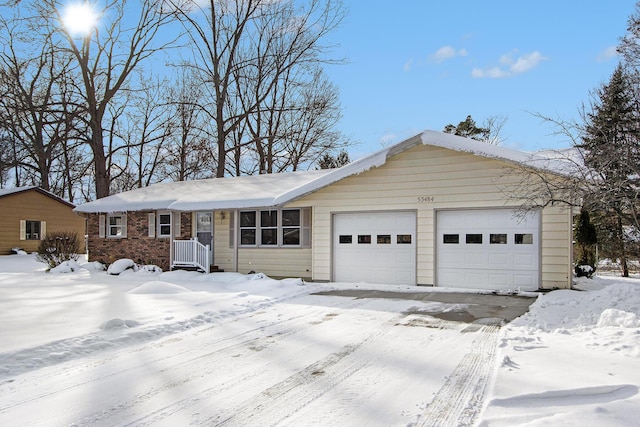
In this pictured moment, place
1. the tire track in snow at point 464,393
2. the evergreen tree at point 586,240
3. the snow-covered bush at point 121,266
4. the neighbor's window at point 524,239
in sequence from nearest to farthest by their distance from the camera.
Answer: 1. the tire track in snow at point 464,393
2. the neighbor's window at point 524,239
3. the snow-covered bush at point 121,266
4. the evergreen tree at point 586,240

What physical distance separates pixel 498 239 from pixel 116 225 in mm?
15150

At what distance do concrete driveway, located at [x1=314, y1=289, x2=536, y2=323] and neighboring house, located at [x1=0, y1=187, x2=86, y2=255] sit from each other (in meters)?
22.0

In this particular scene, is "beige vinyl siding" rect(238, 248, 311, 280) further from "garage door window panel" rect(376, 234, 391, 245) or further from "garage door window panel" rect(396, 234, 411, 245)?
"garage door window panel" rect(396, 234, 411, 245)

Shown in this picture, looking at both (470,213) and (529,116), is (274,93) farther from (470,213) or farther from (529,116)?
(529,116)

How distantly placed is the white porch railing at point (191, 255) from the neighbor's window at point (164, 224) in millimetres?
1011

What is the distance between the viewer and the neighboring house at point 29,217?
2764 centimetres

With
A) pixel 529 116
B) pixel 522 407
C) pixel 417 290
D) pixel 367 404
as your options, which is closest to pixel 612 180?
pixel 529 116

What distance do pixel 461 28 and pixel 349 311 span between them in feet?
36.0

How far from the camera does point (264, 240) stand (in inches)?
628

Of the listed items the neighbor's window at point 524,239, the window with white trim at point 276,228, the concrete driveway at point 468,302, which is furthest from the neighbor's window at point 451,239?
the window with white trim at point 276,228

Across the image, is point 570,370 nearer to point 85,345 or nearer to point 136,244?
point 85,345

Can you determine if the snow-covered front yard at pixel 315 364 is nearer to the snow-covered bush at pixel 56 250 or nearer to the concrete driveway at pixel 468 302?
the concrete driveway at pixel 468 302

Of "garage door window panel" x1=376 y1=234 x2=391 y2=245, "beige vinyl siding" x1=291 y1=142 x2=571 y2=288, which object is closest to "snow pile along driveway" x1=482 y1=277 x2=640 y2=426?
"beige vinyl siding" x1=291 y1=142 x2=571 y2=288

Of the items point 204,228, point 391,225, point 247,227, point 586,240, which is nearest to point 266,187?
point 247,227
